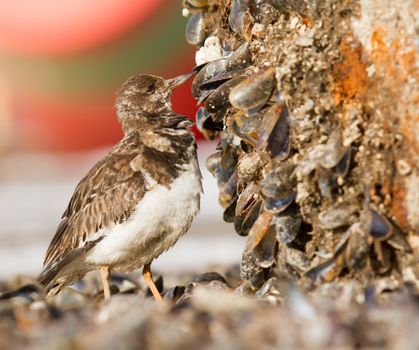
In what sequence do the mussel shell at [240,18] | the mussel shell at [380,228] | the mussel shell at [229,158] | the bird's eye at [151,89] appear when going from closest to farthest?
the mussel shell at [380,228] → the mussel shell at [240,18] → the mussel shell at [229,158] → the bird's eye at [151,89]

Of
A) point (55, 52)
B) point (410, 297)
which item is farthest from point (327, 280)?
point (55, 52)

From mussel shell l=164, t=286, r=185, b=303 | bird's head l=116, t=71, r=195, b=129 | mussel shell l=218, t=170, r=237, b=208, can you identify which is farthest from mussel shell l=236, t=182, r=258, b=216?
bird's head l=116, t=71, r=195, b=129

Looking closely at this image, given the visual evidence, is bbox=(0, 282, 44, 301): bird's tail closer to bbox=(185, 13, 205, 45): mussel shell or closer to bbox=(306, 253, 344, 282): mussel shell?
bbox=(306, 253, 344, 282): mussel shell

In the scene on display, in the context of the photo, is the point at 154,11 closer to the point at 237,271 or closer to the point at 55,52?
the point at 55,52

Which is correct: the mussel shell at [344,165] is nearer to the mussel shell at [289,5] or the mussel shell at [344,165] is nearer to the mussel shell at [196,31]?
the mussel shell at [289,5]

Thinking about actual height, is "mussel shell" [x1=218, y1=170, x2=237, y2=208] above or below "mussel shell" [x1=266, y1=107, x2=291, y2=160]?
below

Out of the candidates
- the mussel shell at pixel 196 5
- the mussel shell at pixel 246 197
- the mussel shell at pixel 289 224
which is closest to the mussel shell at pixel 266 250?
the mussel shell at pixel 289 224

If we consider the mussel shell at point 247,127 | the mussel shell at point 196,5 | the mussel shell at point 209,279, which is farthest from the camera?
the mussel shell at point 209,279
